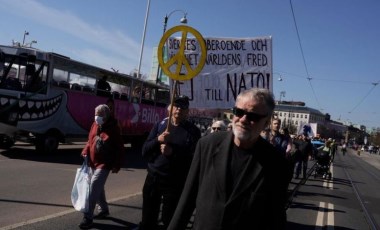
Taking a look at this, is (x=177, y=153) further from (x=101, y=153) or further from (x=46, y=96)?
(x=46, y=96)

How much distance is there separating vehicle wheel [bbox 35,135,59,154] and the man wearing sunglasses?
13185mm

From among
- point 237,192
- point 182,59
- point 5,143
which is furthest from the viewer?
point 5,143

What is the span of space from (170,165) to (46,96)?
37.2ft

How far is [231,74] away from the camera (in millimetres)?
9344

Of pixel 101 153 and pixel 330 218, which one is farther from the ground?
pixel 101 153

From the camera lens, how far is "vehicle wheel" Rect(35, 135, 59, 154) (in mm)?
15320

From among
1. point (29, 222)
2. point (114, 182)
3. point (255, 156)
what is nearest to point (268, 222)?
point (255, 156)

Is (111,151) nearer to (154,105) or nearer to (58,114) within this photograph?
(58,114)

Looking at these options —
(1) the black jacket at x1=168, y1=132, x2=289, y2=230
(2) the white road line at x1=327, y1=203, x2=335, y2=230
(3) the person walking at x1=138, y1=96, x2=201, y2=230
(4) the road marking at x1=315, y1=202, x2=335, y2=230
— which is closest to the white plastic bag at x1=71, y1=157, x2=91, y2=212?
(3) the person walking at x1=138, y1=96, x2=201, y2=230

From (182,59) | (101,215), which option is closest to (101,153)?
(101,215)

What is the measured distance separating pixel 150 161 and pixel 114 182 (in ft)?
20.8

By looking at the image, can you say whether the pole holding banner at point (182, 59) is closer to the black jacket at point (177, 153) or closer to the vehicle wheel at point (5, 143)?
the black jacket at point (177, 153)

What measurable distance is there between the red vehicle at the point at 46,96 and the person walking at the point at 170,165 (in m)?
10.3

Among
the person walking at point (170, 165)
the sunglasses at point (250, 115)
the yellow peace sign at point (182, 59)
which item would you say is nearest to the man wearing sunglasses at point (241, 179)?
the sunglasses at point (250, 115)
